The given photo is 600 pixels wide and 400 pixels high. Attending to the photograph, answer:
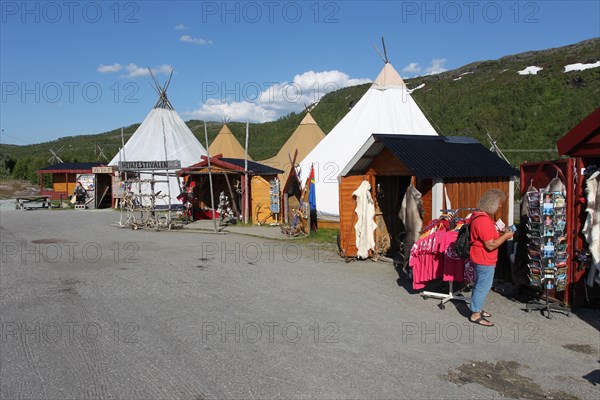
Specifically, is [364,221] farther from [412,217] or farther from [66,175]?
[66,175]

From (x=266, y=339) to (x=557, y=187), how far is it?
462 centimetres

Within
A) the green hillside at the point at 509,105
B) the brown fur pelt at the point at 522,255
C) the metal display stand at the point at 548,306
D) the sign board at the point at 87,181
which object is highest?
the green hillside at the point at 509,105

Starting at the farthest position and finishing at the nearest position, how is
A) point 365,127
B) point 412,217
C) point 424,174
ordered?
point 365,127
point 412,217
point 424,174

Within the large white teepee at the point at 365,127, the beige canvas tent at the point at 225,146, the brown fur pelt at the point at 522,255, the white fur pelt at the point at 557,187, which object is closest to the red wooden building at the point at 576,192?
the white fur pelt at the point at 557,187

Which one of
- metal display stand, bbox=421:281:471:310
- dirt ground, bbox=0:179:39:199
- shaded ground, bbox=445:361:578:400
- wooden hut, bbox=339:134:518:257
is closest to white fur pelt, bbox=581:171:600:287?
metal display stand, bbox=421:281:471:310

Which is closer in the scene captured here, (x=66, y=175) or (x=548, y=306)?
(x=548, y=306)

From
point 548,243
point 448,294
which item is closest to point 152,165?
point 448,294

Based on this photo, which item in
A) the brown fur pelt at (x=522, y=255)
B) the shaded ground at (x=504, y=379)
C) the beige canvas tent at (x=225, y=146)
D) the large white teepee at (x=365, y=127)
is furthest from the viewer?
the beige canvas tent at (x=225, y=146)

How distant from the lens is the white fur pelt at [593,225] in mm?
7066

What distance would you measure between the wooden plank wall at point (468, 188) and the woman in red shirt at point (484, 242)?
3341 mm

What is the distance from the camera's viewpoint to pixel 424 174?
980cm

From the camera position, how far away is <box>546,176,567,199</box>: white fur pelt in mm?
7574

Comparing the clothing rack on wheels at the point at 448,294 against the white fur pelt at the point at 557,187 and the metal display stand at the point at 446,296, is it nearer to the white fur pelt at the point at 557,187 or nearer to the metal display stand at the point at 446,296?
the metal display stand at the point at 446,296

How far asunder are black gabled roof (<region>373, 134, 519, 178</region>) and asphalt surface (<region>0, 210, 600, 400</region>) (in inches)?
88.1
